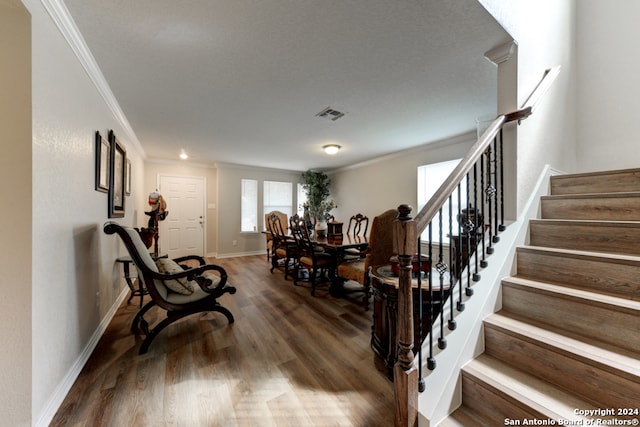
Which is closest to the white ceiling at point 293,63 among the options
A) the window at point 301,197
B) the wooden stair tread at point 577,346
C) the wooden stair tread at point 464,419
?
the wooden stair tread at point 577,346

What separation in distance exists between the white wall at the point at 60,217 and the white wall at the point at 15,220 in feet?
0.11

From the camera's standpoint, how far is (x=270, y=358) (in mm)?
1883

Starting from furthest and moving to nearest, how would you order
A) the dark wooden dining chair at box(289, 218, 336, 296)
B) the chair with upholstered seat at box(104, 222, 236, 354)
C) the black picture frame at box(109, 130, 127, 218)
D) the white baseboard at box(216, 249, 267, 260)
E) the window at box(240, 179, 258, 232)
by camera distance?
the window at box(240, 179, 258, 232) → the white baseboard at box(216, 249, 267, 260) → the dark wooden dining chair at box(289, 218, 336, 296) → the black picture frame at box(109, 130, 127, 218) → the chair with upholstered seat at box(104, 222, 236, 354)

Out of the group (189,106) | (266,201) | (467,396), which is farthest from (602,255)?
(266,201)

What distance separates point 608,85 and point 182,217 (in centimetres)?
708

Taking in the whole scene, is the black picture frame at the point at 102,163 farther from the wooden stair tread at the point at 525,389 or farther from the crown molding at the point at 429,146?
the crown molding at the point at 429,146

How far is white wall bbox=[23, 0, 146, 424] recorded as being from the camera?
49.7 inches

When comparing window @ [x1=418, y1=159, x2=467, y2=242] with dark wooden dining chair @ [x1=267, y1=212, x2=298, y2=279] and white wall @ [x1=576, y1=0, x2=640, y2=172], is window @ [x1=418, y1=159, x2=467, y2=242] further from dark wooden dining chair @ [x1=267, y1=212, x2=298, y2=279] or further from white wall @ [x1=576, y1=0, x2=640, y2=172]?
dark wooden dining chair @ [x1=267, y1=212, x2=298, y2=279]

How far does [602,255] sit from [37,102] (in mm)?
3189

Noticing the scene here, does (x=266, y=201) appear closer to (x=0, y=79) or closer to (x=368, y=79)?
(x=368, y=79)

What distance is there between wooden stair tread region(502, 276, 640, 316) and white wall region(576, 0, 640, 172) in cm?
187

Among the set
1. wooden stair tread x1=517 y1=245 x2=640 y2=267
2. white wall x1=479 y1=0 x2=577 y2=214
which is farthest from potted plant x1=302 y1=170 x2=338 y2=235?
wooden stair tread x1=517 y1=245 x2=640 y2=267

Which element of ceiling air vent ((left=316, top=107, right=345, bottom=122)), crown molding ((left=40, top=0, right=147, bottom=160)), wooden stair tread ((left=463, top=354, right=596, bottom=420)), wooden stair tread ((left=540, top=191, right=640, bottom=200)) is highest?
ceiling air vent ((left=316, top=107, right=345, bottom=122))

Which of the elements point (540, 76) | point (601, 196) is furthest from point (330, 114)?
point (601, 196)
